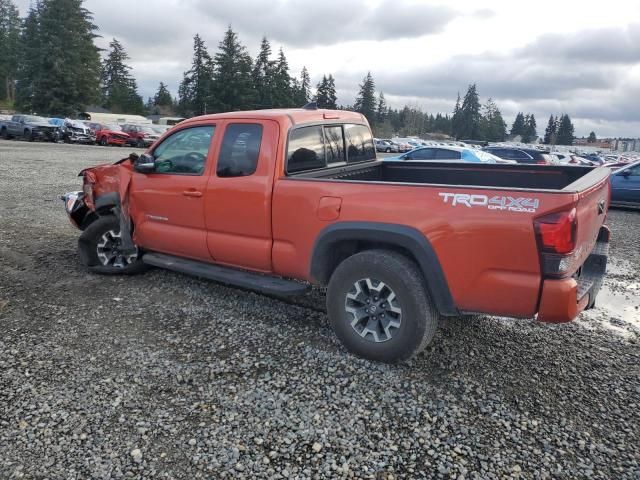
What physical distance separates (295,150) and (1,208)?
7.89 m

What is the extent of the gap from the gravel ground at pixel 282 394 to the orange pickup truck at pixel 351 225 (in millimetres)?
446

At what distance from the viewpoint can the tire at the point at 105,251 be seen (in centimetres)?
573

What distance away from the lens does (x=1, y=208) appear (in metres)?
9.55

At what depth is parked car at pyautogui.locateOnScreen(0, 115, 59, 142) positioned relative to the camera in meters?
31.1

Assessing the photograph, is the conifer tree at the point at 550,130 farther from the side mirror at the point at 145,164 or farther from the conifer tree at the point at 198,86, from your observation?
the side mirror at the point at 145,164

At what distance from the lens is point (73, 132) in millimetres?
32750

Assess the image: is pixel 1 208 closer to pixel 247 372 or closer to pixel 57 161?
pixel 247 372

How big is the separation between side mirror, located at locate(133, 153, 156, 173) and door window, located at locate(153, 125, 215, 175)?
0.20 feet

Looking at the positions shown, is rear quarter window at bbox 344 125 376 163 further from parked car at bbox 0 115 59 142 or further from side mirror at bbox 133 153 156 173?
A: parked car at bbox 0 115 59 142

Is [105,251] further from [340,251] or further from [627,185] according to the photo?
[627,185]

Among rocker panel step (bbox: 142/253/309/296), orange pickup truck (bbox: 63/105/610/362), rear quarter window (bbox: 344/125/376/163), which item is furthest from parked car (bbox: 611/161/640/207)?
rocker panel step (bbox: 142/253/309/296)

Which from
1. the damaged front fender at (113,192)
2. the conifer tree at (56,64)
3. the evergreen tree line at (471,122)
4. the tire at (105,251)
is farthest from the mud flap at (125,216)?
the evergreen tree line at (471,122)

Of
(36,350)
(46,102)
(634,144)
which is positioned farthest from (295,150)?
(634,144)

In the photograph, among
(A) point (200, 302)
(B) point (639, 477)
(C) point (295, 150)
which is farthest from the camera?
(A) point (200, 302)
